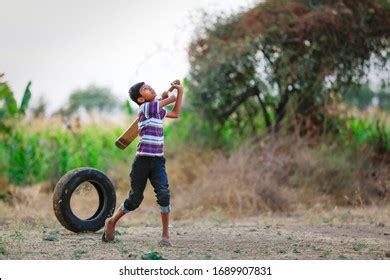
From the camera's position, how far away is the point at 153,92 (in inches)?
327

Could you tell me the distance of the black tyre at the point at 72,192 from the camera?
9016 mm

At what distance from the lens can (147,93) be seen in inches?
325

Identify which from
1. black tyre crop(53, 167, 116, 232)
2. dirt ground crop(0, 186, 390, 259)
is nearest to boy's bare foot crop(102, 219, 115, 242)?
dirt ground crop(0, 186, 390, 259)

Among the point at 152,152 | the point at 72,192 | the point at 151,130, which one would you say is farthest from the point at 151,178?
the point at 72,192

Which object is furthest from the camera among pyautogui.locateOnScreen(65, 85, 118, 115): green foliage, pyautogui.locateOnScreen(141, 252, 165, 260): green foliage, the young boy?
pyautogui.locateOnScreen(65, 85, 118, 115): green foliage

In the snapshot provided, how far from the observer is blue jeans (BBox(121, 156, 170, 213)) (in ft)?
26.7

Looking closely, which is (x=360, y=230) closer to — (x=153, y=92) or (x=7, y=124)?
(x=153, y=92)

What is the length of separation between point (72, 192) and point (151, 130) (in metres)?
1.54

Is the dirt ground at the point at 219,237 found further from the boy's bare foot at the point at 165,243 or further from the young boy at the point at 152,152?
the young boy at the point at 152,152

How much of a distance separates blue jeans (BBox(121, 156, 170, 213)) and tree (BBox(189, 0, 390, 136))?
7.50m

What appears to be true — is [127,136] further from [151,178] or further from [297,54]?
[297,54]

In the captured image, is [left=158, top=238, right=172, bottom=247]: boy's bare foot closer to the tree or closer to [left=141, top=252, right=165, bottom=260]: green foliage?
[left=141, top=252, right=165, bottom=260]: green foliage

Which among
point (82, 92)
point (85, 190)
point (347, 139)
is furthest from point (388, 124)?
point (82, 92)

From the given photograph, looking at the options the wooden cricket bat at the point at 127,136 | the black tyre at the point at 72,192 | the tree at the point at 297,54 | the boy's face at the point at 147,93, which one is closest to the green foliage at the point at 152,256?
the wooden cricket bat at the point at 127,136
